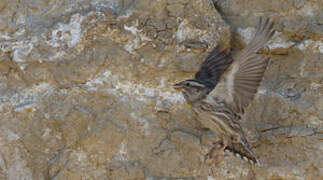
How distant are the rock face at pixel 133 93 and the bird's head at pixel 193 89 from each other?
0.18 meters

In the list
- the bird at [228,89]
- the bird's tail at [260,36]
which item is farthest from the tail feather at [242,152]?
the bird's tail at [260,36]

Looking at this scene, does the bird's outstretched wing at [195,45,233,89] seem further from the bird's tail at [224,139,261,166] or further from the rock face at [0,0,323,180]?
the bird's tail at [224,139,261,166]

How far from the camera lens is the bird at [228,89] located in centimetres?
320

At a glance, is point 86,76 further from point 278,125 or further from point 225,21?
point 278,125

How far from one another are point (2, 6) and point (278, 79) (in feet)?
7.41

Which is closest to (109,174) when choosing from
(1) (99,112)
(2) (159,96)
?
(1) (99,112)

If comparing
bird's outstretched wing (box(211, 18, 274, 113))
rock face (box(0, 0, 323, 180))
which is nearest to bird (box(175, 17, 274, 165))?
bird's outstretched wing (box(211, 18, 274, 113))

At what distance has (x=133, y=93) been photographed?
11.6 ft

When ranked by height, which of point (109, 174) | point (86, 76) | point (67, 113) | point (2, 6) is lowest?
point (109, 174)

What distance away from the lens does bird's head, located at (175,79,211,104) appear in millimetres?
3375

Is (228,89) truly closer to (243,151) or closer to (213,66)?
(213,66)

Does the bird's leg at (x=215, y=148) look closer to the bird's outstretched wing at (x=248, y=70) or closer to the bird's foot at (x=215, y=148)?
the bird's foot at (x=215, y=148)

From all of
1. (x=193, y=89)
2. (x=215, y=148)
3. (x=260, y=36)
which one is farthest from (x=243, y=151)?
(x=260, y=36)

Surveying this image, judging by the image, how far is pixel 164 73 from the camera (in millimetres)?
3604
